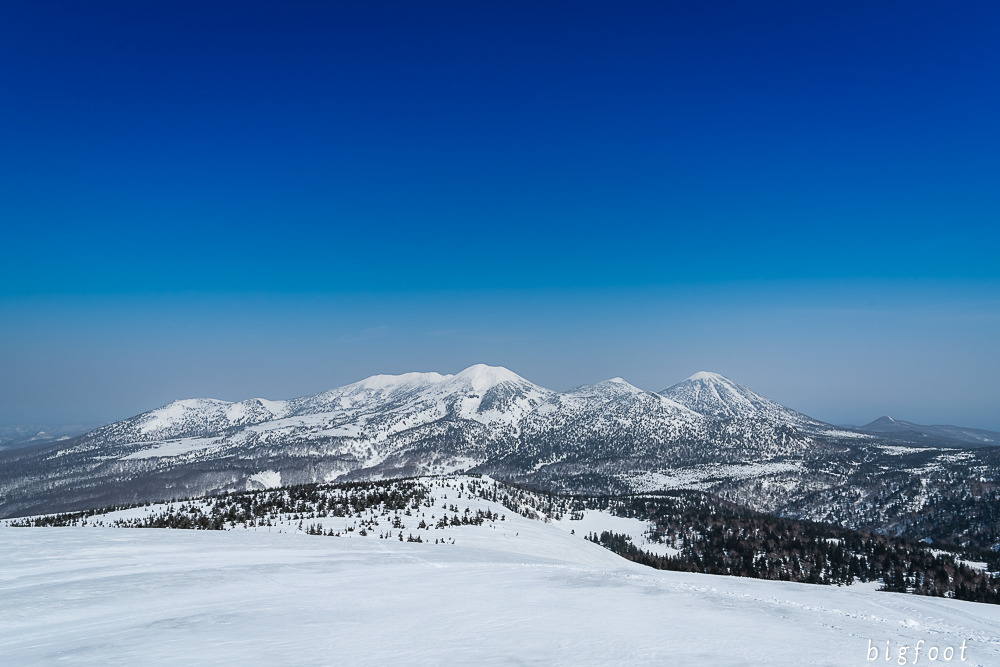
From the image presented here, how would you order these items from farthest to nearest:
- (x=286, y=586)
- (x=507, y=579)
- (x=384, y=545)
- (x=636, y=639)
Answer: (x=384, y=545) → (x=507, y=579) → (x=286, y=586) → (x=636, y=639)

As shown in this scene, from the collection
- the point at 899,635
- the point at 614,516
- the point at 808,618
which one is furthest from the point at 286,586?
the point at 614,516

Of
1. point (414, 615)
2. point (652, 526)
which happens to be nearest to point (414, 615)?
point (414, 615)

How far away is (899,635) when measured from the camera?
30.1ft

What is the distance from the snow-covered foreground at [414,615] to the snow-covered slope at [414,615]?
0.05m

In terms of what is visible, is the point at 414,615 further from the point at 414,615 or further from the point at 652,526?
the point at 652,526

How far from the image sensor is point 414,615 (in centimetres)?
935

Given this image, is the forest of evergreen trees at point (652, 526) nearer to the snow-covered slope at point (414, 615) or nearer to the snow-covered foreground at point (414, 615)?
the snow-covered slope at point (414, 615)

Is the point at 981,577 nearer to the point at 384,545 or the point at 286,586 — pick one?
the point at 384,545

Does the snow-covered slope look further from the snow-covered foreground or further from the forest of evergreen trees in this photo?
the forest of evergreen trees

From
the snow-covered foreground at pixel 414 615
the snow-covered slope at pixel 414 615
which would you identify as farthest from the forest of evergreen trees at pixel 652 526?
the snow-covered foreground at pixel 414 615

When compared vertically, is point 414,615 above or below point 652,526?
above

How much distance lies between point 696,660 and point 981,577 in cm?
12227

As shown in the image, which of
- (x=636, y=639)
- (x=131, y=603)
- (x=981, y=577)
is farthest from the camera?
(x=981, y=577)

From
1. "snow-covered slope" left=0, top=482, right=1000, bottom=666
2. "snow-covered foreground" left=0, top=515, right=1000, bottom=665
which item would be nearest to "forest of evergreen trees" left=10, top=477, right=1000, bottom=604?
"snow-covered slope" left=0, top=482, right=1000, bottom=666
